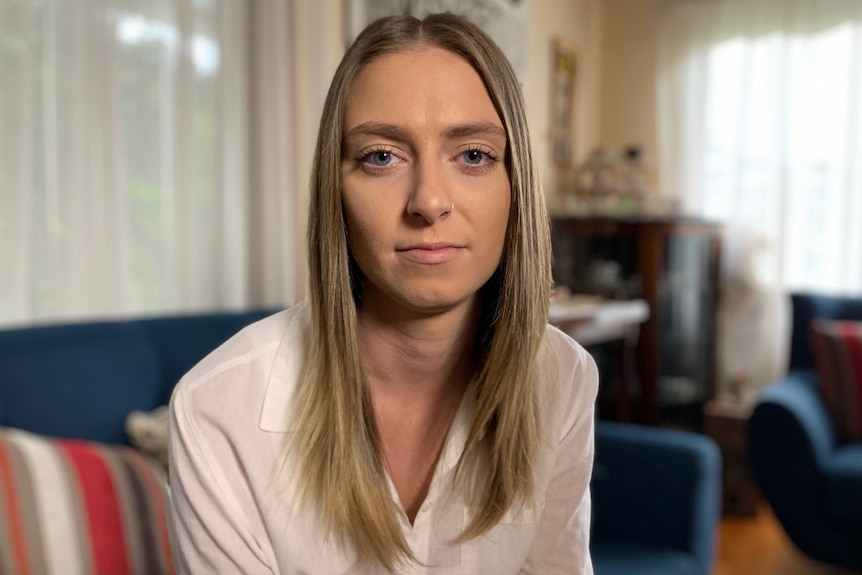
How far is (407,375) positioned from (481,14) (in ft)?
7.48

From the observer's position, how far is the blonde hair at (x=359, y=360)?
0.58 meters

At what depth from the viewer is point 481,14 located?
269cm

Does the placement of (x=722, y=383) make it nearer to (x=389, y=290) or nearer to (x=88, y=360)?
(x=88, y=360)

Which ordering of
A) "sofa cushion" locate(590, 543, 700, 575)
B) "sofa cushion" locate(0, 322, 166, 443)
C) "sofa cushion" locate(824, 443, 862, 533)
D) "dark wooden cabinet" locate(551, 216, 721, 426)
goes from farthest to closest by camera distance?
"dark wooden cabinet" locate(551, 216, 721, 426) < "sofa cushion" locate(824, 443, 862, 533) < "sofa cushion" locate(590, 543, 700, 575) < "sofa cushion" locate(0, 322, 166, 443)

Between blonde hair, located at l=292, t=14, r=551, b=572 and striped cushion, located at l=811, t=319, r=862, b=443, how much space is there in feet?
6.61

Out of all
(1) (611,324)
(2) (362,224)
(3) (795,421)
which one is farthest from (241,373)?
(1) (611,324)

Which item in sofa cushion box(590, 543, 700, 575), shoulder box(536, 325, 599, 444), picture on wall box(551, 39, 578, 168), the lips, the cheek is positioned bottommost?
sofa cushion box(590, 543, 700, 575)

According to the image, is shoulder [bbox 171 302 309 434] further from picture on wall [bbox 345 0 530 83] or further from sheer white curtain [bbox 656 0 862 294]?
sheer white curtain [bbox 656 0 862 294]

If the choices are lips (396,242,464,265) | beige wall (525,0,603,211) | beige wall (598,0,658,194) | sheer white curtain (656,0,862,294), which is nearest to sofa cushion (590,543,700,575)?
lips (396,242,464,265)

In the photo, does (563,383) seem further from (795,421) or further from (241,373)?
(795,421)

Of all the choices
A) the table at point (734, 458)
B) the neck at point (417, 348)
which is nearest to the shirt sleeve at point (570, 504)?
the neck at point (417, 348)

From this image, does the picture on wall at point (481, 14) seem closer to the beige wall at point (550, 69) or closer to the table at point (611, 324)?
the beige wall at point (550, 69)

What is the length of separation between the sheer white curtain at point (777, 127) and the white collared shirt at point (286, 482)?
2.83 m

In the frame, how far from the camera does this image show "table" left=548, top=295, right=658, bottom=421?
2.39 m
